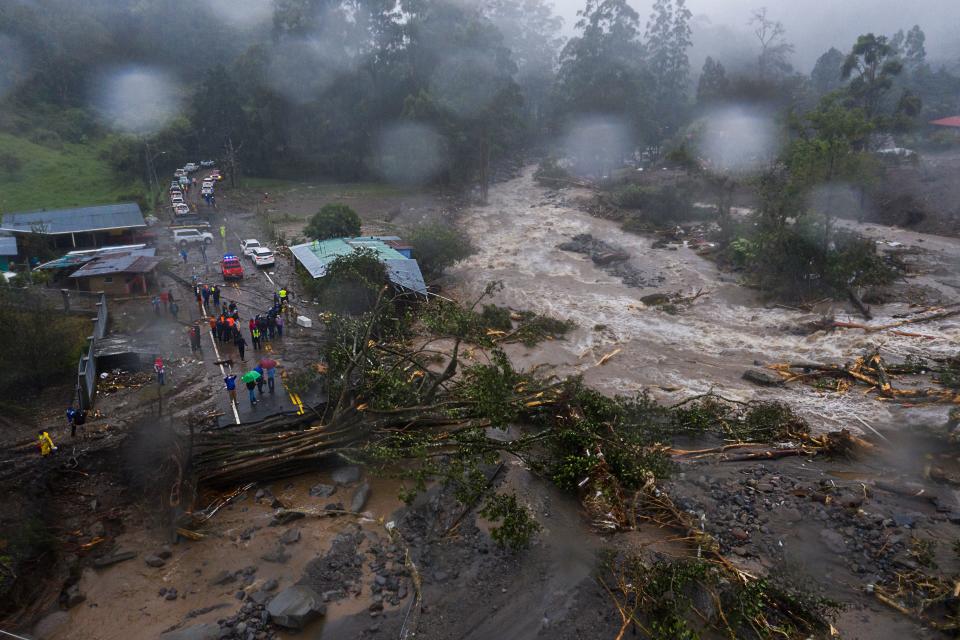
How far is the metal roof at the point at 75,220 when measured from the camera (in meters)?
23.2

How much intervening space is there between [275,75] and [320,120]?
12.3 feet

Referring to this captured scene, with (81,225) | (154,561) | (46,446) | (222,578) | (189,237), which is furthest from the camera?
(189,237)

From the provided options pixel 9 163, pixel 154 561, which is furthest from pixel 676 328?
pixel 9 163

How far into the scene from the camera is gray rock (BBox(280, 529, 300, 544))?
7.99 meters

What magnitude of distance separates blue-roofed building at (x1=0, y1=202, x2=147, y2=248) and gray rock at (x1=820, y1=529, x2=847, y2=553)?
25.2m

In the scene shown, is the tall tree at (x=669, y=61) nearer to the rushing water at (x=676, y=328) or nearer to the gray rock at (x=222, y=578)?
the rushing water at (x=676, y=328)

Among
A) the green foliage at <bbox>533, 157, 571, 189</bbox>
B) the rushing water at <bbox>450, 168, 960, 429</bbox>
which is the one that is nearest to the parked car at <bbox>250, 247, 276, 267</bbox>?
the rushing water at <bbox>450, 168, 960, 429</bbox>

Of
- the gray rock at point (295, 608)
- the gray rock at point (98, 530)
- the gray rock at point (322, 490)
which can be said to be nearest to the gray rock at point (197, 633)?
the gray rock at point (295, 608)

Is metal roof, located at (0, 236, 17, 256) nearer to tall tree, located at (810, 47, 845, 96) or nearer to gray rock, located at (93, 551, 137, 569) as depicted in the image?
gray rock, located at (93, 551, 137, 569)

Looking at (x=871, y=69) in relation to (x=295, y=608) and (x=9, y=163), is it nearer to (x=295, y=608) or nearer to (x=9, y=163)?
(x=295, y=608)

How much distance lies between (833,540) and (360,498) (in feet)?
20.0

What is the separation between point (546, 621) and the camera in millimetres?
6527

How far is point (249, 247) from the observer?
2369 centimetres

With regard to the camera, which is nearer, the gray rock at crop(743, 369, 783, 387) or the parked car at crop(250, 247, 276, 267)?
the gray rock at crop(743, 369, 783, 387)
